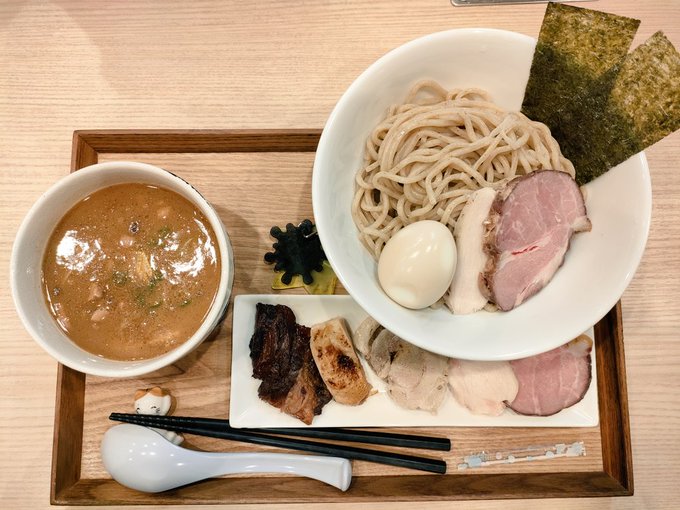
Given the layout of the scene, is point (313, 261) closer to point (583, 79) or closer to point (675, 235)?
point (583, 79)

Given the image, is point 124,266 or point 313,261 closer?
point 124,266

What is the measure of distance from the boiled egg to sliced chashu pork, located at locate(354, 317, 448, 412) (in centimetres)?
25

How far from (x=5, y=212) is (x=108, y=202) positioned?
56 centimetres

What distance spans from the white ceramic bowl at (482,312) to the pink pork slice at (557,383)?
0.30 m

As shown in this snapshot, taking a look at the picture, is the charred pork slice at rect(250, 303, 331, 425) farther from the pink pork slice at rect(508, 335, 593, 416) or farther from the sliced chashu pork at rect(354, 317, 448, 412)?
the pink pork slice at rect(508, 335, 593, 416)

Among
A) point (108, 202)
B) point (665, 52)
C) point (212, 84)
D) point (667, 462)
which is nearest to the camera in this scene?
point (665, 52)

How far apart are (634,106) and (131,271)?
1.40 meters

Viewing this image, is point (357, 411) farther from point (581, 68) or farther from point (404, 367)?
point (581, 68)

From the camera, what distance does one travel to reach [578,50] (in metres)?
1.37

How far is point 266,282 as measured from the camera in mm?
1656

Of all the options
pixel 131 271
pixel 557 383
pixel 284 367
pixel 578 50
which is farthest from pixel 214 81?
pixel 557 383

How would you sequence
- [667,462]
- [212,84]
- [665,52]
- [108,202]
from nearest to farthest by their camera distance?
[665,52]
[108,202]
[667,462]
[212,84]

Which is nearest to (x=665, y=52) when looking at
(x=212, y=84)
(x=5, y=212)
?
(x=212, y=84)

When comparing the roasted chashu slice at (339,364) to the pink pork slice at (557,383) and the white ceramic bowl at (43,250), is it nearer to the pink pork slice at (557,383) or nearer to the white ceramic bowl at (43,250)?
the white ceramic bowl at (43,250)
